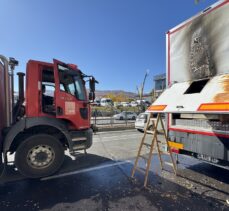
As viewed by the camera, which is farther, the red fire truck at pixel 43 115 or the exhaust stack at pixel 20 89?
the exhaust stack at pixel 20 89

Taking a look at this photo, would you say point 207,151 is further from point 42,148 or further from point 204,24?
point 42,148

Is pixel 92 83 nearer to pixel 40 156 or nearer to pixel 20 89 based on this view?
pixel 20 89

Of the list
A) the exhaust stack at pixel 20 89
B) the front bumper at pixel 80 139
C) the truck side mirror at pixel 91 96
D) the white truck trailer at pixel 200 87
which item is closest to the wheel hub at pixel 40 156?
the front bumper at pixel 80 139

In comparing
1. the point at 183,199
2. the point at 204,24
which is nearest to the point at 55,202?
the point at 183,199

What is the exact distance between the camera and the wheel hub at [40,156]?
415cm

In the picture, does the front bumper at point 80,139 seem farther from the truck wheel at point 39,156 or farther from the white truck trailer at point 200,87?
the white truck trailer at point 200,87

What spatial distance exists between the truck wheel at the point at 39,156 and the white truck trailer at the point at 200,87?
8.32 feet

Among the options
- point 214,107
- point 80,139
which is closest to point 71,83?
point 80,139

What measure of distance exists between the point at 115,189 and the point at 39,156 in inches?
78.1

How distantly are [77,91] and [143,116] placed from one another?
802 cm

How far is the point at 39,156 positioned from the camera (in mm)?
4207

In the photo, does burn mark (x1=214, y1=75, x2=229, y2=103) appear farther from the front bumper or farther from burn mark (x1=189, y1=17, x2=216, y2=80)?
the front bumper

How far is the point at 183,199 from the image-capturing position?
3182 millimetres

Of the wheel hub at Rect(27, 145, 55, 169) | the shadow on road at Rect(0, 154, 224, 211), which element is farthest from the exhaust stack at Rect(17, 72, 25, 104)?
the shadow on road at Rect(0, 154, 224, 211)
